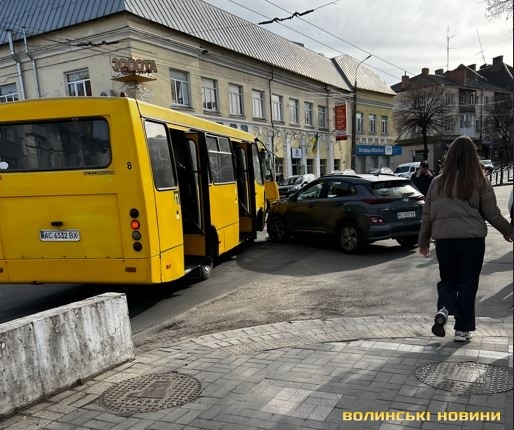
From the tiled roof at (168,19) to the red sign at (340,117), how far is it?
6.56 metres

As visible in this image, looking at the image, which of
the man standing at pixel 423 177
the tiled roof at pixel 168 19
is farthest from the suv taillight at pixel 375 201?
the tiled roof at pixel 168 19

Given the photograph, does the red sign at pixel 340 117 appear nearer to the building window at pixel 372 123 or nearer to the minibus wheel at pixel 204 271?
the building window at pixel 372 123

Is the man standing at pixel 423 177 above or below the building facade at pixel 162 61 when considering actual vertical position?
below

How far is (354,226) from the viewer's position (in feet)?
32.8

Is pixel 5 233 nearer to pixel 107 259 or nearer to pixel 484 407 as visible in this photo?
pixel 107 259

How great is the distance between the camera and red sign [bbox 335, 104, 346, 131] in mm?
39219

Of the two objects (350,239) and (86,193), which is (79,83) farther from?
(86,193)

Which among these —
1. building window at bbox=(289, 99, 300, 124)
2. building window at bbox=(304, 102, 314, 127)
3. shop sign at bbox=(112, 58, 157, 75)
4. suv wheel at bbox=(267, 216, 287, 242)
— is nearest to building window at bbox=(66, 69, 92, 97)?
shop sign at bbox=(112, 58, 157, 75)

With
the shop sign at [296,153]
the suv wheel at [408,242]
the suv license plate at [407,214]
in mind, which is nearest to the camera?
the suv license plate at [407,214]

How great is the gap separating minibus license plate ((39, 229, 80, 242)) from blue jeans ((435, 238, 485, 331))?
450 centimetres

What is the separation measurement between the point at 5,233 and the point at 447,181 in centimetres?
562

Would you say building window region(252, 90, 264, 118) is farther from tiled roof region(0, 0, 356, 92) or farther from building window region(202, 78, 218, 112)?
building window region(202, 78, 218, 112)

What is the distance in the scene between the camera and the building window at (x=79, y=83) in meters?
23.3

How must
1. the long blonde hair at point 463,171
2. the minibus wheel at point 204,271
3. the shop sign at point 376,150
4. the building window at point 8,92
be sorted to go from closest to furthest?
the long blonde hair at point 463,171
the minibus wheel at point 204,271
the building window at point 8,92
the shop sign at point 376,150
